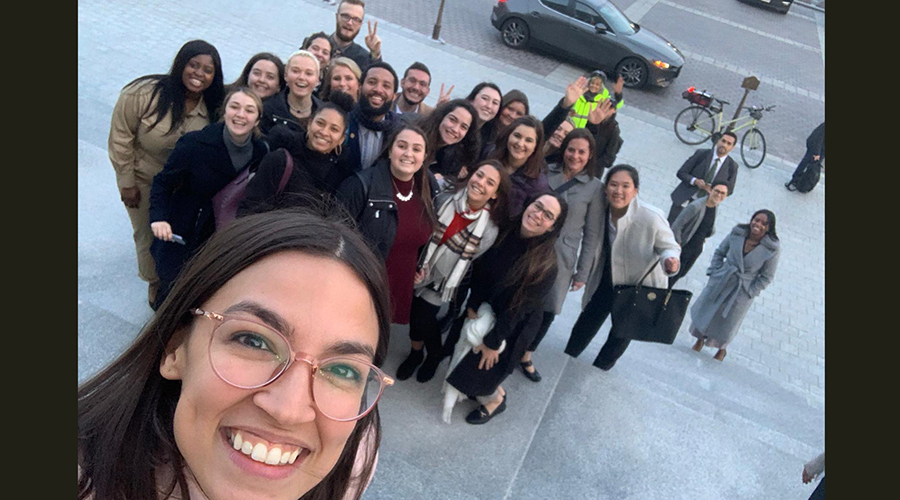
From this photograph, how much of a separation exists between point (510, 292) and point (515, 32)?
10013 mm

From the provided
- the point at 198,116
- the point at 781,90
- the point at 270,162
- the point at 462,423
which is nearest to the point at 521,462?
the point at 462,423

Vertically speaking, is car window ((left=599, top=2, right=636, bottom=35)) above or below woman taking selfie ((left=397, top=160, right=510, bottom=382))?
above

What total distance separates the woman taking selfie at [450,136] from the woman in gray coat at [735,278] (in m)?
2.39

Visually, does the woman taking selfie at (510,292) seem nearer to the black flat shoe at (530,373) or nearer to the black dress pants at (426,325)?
the black dress pants at (426,325)

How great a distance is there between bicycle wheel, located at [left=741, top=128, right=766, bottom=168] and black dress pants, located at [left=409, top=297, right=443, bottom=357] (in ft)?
26.8

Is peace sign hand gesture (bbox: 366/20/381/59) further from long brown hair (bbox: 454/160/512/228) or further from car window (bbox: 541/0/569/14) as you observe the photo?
car window (bbox: 541/0/569/14)

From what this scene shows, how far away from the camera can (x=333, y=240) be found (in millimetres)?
1471

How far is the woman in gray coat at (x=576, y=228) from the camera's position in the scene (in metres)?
3.92

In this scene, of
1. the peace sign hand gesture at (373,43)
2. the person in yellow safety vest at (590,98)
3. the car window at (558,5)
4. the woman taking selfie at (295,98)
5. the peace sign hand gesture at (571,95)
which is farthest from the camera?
the car window at (558,5)

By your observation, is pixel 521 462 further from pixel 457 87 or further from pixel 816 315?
pixel 457 87

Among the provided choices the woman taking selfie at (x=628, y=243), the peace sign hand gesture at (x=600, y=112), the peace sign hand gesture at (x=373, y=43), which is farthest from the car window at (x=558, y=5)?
the woman taking selfie at (x=628, y=243)

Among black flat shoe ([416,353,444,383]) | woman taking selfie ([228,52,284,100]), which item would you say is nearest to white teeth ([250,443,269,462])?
black flat shoe ([416,353,444,383])

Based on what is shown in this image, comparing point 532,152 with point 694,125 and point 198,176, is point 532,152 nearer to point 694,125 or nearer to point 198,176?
point 198,176

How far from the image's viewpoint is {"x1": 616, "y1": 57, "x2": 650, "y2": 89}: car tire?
38.1 ft
